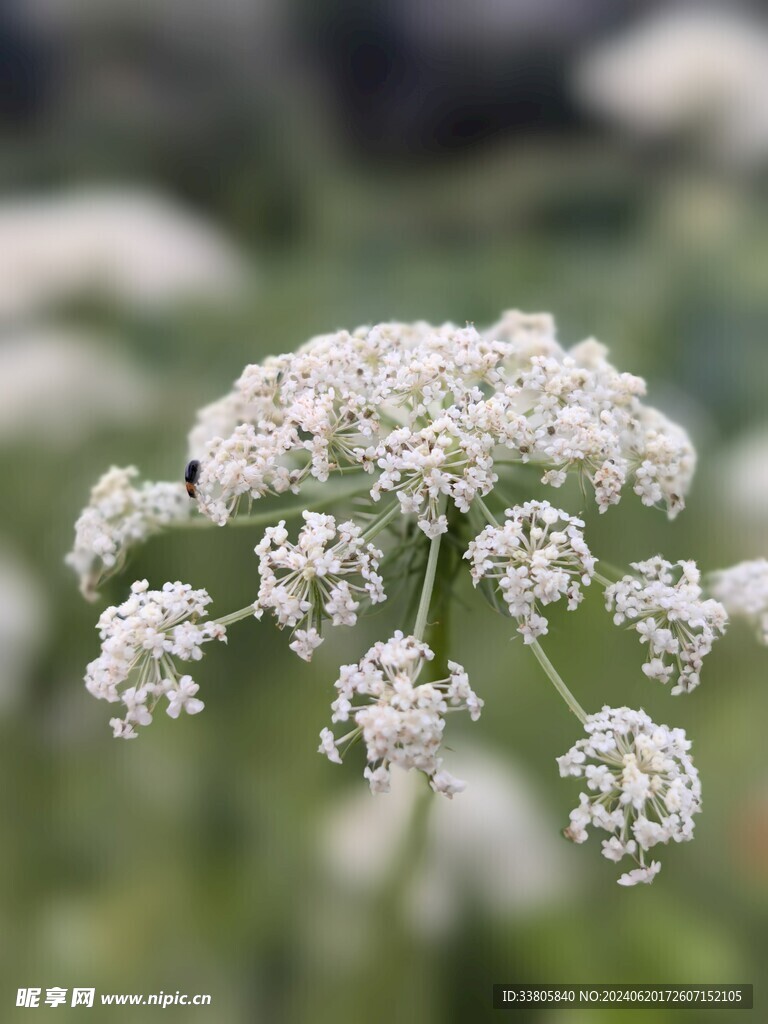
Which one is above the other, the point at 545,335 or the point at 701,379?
the point at 701,379

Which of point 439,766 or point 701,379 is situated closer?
point 439,766

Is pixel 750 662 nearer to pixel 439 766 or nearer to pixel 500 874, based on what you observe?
pixel 500 874

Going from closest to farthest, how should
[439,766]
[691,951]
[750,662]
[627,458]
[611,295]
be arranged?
[439,766] < [627,458] < [691,951] < [750,662] < [611,295]

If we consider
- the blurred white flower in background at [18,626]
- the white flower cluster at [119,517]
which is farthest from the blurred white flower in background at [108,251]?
the white flower cluster at [119,517]

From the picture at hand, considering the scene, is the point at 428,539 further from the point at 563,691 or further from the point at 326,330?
the point at 326,330

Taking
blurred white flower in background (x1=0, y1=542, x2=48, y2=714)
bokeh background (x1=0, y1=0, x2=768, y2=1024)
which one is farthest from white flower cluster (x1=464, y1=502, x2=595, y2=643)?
blurred white flower in background (x1=0, y1=542, x2=48, y2=714)

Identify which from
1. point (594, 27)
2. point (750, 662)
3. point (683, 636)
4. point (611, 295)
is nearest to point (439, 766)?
point (683, 636)

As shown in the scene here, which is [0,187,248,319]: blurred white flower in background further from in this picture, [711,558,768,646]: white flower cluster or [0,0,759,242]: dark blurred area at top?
[711,558,768,646]: white flower cluster

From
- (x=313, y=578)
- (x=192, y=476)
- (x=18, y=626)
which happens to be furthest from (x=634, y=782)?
(x=18, y=626)
